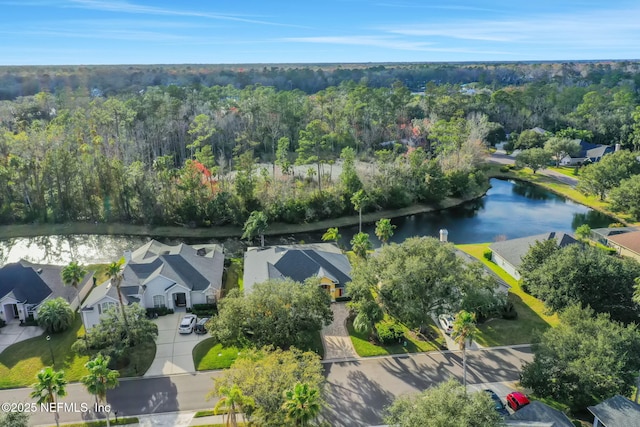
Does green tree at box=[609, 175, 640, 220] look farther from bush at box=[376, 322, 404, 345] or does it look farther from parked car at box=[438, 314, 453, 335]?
bush at box=[376, 322, 404, 345]

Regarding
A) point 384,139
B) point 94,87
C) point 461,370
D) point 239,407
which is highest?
point 94,87

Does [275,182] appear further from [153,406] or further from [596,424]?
[596,424]

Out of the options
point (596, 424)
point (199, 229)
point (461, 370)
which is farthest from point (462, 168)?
point (596, 424)

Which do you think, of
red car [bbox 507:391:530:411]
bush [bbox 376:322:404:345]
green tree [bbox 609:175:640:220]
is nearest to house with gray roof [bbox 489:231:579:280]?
bush [bbox 376:322:404:345]

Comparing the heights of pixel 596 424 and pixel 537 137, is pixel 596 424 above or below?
below

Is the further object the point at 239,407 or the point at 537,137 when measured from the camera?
the point at 537,137

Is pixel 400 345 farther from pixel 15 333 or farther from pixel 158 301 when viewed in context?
pixel 15 333
